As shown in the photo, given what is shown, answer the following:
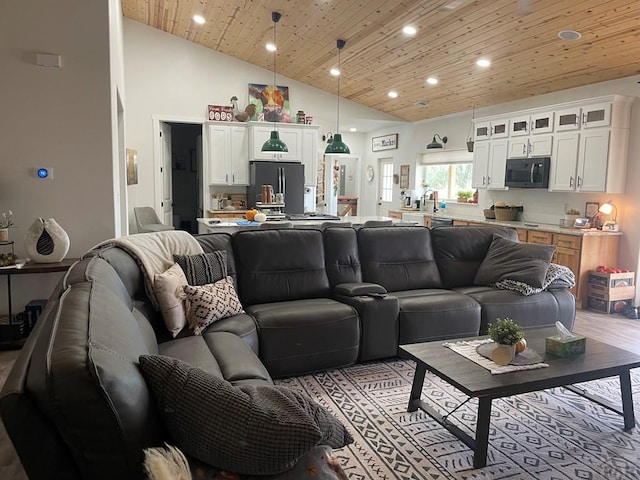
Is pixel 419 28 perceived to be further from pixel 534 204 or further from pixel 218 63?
pixel 218 63

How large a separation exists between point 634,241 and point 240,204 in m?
6.08

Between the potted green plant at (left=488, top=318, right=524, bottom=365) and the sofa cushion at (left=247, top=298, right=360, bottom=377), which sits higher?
the potted green plant at (left=488, top=318, right=524, bottom=365)

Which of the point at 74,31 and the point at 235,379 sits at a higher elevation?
the point at 74,31

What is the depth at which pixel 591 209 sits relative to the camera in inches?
232

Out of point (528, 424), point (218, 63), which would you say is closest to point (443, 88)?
point (218, 63)

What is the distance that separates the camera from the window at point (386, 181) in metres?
10.9

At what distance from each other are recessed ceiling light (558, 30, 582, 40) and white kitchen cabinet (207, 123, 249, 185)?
5.20 meters

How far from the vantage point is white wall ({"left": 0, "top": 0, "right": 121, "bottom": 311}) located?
3.92 meters

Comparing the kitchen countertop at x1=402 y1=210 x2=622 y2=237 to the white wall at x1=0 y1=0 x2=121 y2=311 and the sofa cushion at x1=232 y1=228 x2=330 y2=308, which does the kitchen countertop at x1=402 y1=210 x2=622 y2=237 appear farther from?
the white wall at x1=0 y1=0 x2=121 y2=311

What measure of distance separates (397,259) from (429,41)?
10.2ft

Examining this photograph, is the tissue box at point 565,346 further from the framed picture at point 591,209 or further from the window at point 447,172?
the window at point 447,172

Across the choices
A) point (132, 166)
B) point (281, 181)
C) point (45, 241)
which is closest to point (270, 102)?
point (281, 181)

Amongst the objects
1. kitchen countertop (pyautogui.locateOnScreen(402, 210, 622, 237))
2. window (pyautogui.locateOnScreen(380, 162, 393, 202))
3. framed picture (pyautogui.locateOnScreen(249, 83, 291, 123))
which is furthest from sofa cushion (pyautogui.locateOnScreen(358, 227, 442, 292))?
window (pyautogui.locateOnScreen(380, 162, 393, 202))

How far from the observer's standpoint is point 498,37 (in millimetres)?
5238
